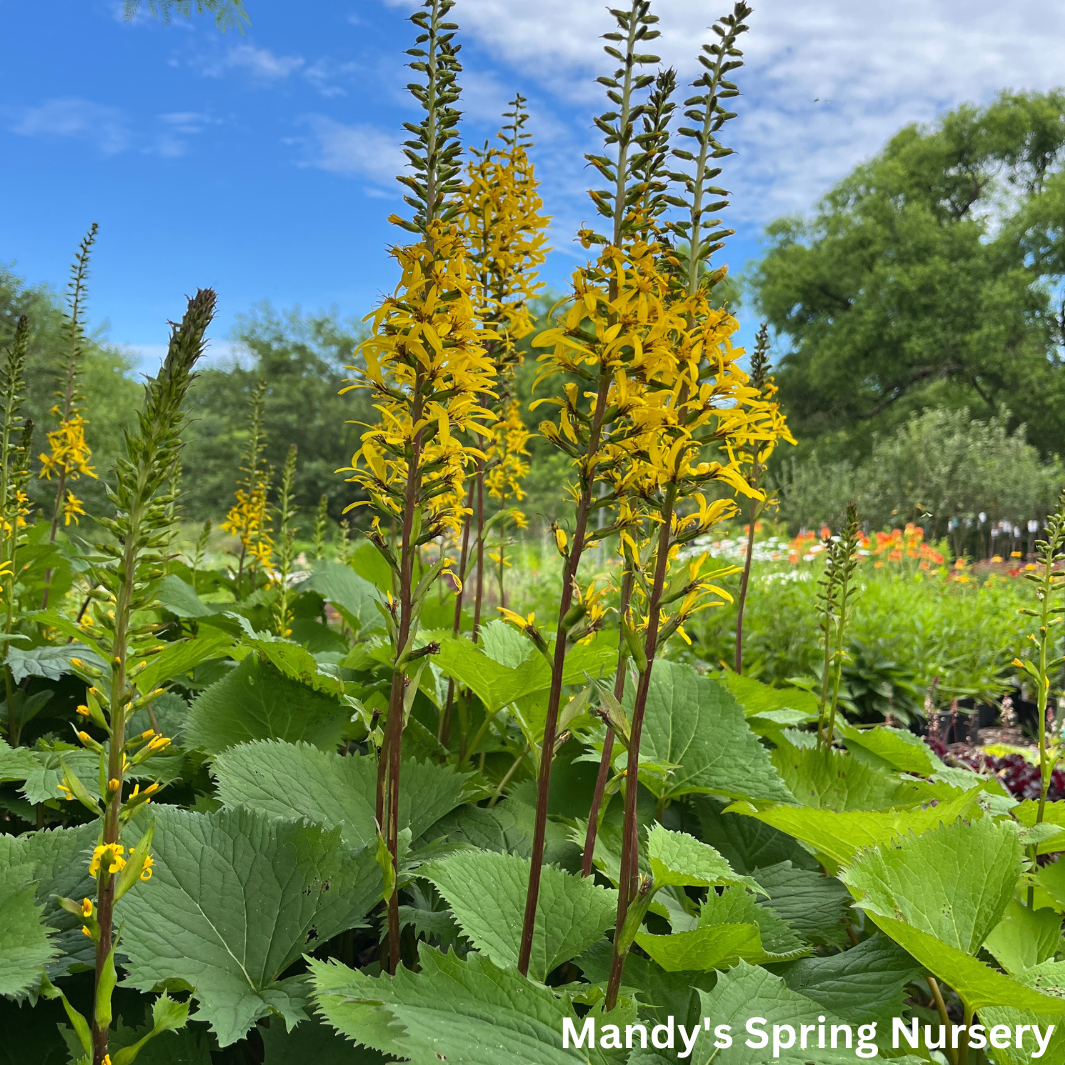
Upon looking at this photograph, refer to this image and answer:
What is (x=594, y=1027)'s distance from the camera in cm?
125

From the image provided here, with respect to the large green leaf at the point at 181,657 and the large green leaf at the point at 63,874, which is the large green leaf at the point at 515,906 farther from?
the large green leaf at the point at 181,657

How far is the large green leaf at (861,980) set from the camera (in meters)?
1.51

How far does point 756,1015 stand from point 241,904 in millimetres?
999

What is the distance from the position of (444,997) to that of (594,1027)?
0.81ft

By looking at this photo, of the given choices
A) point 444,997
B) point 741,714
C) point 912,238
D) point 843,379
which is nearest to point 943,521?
point 843,379

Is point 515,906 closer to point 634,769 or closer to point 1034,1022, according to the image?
point 634,769

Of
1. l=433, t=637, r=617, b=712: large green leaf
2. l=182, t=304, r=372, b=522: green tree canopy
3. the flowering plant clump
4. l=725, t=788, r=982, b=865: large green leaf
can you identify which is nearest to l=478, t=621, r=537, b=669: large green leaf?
the flowering plant clump

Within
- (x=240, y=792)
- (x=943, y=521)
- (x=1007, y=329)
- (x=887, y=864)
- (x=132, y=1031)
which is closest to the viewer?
(x=132, y=1031)

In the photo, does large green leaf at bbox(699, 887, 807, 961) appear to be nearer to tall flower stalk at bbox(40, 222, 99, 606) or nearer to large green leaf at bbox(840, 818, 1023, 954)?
large green leaf at bbox(840, 818, 1023, 954)

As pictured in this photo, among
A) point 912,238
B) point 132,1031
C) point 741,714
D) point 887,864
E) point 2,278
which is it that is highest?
point 912,238

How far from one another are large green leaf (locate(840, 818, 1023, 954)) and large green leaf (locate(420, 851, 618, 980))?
0.54 meters

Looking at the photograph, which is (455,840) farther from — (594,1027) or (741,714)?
(741,714)

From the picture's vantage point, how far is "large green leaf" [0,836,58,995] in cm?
125

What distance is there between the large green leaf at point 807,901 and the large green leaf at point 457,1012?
0.76m
